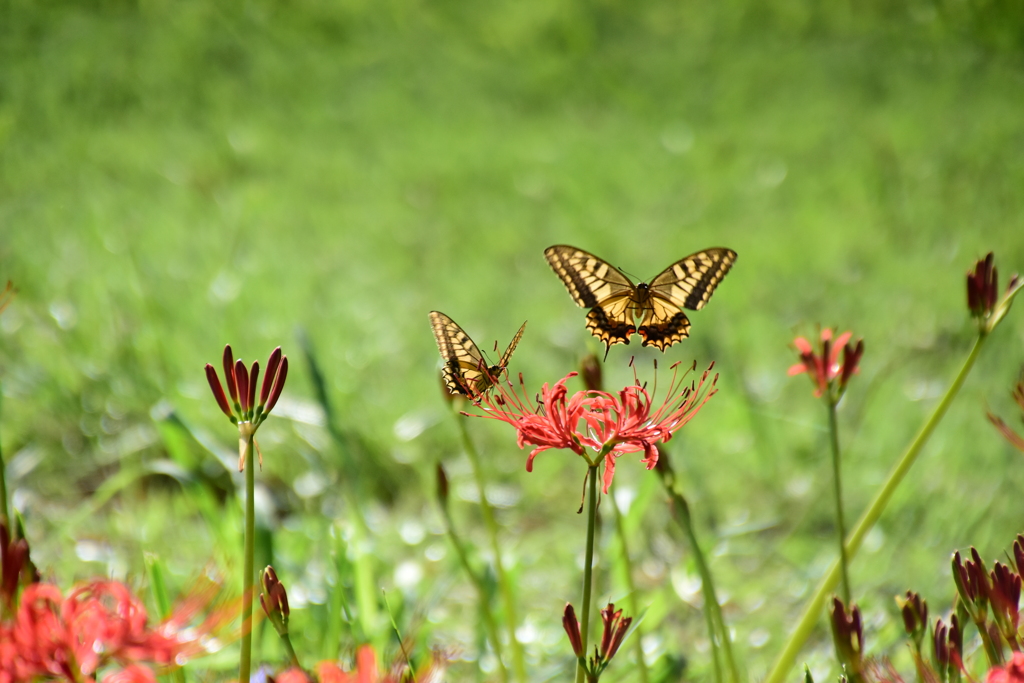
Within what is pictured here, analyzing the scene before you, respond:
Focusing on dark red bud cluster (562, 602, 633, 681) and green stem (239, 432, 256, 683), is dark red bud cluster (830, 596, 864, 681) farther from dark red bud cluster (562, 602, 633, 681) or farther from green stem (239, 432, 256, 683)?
green stem (239, 432, 256, 683)

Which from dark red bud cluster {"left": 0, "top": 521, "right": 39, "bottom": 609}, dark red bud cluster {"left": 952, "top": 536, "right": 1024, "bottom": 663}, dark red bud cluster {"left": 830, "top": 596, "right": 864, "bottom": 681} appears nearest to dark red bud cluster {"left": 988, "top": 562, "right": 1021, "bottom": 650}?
dark red bud cluster {"left": 952, "top": 536, "right": 1024, "bottom": 663}

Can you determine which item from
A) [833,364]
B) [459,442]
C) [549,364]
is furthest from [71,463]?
[833,364]

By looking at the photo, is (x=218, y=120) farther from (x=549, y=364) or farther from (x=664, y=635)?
(x=664, y=635)

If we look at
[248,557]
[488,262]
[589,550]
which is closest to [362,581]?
[248,557]

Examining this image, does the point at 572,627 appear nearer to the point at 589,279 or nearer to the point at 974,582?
the point at 974,582

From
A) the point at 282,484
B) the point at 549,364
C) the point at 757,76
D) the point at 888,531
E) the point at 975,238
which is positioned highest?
the point at 757,76
